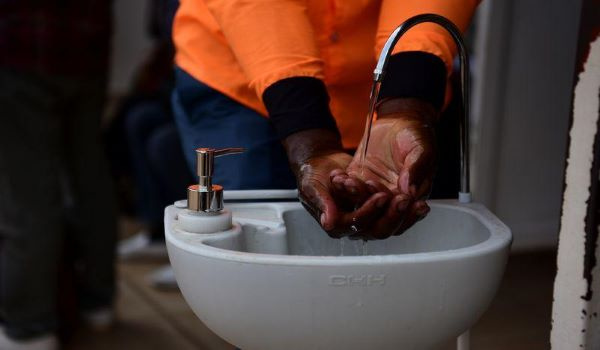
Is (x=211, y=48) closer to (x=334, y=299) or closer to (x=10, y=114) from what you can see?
(x=334, y=299)

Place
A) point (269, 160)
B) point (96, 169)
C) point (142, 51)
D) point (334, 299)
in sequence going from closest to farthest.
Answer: point (334, 299) → point (269, 160) → point (96, 169) → point (142, 51)

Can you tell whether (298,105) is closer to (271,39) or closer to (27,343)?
(271,39)

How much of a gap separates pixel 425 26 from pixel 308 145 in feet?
0.58

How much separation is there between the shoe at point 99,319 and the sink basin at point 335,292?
3.82 ft

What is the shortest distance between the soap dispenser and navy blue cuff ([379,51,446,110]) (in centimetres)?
19

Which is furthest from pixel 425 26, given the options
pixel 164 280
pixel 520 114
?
pixel 164 280

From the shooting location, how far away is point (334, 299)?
58 cm

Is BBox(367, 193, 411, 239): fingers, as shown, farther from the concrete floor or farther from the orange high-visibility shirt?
the concrete floor

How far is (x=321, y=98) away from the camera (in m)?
0.72

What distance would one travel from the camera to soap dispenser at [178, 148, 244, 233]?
0.65 m

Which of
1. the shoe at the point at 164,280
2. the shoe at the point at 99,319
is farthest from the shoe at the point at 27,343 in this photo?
the shoe at the point at 164,280

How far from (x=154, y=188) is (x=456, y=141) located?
1428 mm

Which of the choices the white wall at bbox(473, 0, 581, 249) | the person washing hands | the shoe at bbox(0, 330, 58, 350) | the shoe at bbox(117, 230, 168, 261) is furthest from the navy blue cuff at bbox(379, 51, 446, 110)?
the shoe at bbox(117, 230, 168, 261)

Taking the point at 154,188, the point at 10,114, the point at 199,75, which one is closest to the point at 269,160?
the point at 199,75
